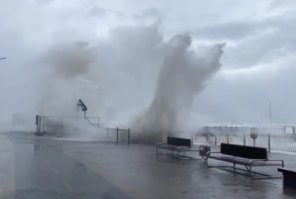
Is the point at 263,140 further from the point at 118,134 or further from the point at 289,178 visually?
the point at 289,178

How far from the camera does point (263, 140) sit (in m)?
27.3

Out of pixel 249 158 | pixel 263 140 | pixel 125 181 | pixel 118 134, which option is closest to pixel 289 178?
pixel 249 158

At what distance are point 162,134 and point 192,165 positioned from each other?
16854mm

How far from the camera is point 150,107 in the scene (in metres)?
35.2

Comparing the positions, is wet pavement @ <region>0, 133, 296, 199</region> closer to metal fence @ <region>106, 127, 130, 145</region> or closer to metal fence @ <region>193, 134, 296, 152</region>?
metal fence @ <region>193, 134, 296, 152</region>

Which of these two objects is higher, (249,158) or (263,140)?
(263,140)

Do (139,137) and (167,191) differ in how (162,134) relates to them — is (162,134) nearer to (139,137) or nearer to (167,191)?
(139,137)

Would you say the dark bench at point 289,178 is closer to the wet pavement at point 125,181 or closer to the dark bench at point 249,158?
the wet pavement at point 125,181

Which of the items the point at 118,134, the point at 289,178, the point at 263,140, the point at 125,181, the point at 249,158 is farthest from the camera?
the point at 118,134

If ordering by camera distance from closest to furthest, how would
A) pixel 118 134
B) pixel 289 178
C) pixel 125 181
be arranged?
pixel 289 178 < pixel 125 181 < pixel 118 134

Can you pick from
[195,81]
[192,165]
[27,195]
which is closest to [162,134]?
[195,81]

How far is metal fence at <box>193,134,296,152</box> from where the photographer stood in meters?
23.7

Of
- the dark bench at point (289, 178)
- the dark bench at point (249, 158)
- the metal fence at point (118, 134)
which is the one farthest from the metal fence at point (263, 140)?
the dark bench at point (289, 178)

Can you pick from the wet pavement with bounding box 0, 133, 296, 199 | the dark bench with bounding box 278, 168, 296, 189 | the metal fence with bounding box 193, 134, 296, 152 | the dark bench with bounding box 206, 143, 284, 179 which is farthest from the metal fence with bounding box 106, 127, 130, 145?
the dark bench with bounding box 278, 168, 296, 189
